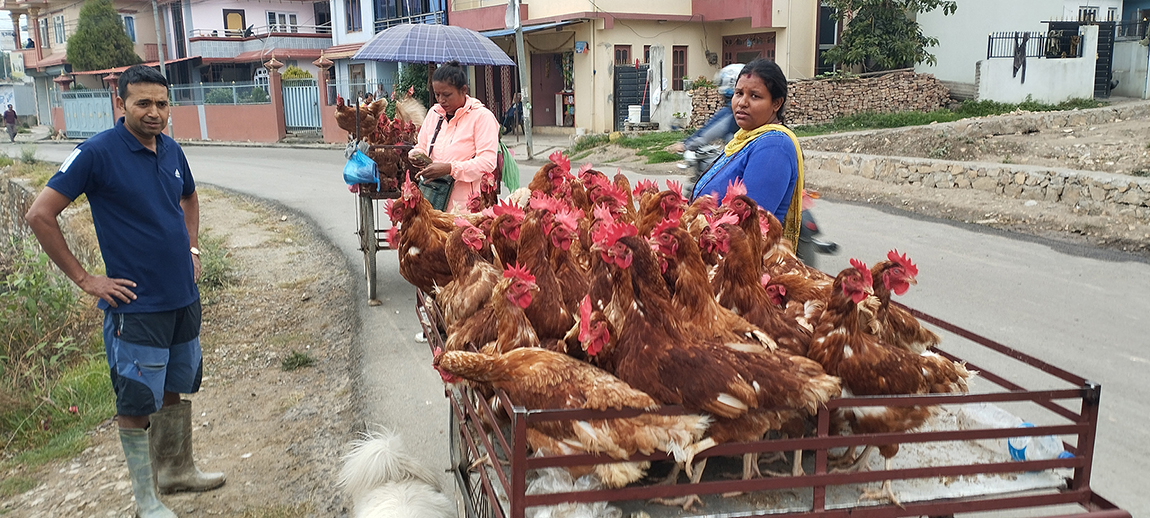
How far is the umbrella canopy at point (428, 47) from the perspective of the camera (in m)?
9.38

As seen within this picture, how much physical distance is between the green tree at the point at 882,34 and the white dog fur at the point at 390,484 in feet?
64.6

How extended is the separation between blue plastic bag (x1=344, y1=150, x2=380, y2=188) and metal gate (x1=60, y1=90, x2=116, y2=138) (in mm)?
33435

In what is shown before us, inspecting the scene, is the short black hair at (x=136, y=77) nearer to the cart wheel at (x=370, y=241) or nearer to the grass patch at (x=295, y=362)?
the grass patch at (x=295, y=362)

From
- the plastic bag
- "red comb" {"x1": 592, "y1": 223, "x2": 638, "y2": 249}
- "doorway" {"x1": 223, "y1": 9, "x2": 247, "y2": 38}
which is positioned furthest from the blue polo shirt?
"doorway" {"x1": 223, "y1": 9, "x2": 247, "y2": 38}

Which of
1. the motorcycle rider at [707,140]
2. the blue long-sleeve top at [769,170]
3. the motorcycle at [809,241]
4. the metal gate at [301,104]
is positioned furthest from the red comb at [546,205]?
the metal gate at [301,104]

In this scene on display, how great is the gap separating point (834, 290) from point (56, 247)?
2.97 m

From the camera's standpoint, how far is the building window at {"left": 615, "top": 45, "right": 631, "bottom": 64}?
2362cm

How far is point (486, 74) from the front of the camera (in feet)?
91.8

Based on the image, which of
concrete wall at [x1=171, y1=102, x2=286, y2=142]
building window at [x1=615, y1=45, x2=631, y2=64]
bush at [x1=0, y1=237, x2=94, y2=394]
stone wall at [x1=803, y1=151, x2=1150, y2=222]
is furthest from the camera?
concrete wall at [x1=171, y1=102, x2=286, y2=142]

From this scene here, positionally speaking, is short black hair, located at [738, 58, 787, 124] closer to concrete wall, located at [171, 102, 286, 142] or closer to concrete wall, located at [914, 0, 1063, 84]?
concrete wall, located at [914, 0, 1063, 84]

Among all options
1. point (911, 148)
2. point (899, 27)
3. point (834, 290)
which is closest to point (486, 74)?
point (899, 27)

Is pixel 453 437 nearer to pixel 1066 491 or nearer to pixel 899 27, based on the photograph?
pixel 1066 491

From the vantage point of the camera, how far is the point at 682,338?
7.53 ft

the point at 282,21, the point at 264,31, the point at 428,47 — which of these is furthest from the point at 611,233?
the point at 282,21
